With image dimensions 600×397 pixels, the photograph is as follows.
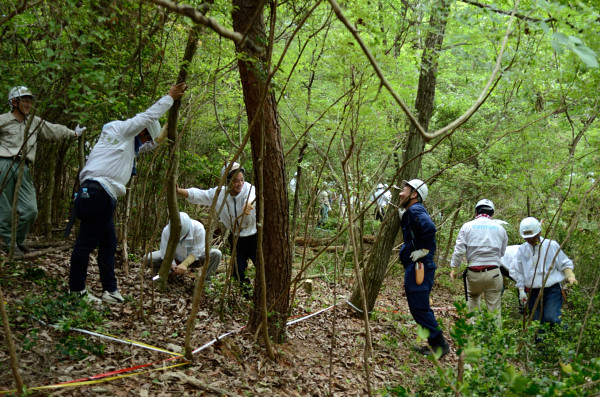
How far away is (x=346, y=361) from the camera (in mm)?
4637

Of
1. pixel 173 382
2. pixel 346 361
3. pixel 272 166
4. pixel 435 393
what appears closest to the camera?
pixel 173 382

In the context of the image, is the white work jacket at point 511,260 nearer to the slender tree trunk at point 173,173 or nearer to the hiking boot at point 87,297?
the slender tree trunk at point 173,173

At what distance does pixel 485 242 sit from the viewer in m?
5.88

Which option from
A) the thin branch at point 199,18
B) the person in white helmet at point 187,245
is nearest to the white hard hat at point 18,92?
the person in white helmet at point 187,245

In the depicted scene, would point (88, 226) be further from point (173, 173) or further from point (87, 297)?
point (173, 173)

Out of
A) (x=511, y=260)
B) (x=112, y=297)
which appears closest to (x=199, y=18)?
(x=112, y=297)

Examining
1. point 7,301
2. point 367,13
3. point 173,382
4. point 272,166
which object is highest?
point 367,13

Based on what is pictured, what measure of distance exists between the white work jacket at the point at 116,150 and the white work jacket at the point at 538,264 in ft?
16.4

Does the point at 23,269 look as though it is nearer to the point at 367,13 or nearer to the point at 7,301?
the point at 7,301

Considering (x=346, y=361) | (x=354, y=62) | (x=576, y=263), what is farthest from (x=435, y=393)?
(x=576, y=263)

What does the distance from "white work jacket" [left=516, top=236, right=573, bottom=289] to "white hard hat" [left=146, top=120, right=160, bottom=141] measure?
4.90 meters

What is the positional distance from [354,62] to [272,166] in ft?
4.00

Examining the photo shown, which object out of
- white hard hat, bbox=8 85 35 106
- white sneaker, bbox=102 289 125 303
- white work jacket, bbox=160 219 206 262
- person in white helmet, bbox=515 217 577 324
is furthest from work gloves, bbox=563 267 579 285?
white hard hat, bbox=8 85 35 106

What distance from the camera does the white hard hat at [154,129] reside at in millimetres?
3963
